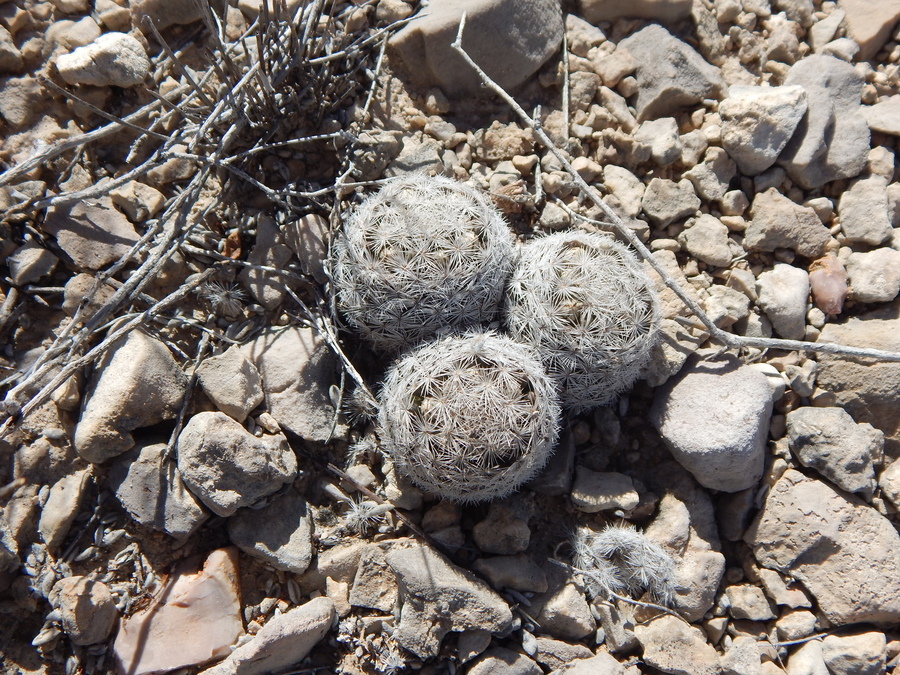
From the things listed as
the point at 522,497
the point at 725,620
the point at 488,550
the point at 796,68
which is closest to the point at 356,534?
the point at 488,550

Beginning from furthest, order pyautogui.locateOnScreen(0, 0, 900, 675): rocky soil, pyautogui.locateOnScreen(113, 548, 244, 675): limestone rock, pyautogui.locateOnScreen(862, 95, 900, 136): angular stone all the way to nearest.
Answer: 1. pyautogui.locateOnScreen(862, 95, 900, 136): angular stone
2. pyautogui.locateOnScreen(0, 0, 900, 675): rocky soil
3. pyautogui.locateOnScreen(113, 548, 244, 675): limestone rock

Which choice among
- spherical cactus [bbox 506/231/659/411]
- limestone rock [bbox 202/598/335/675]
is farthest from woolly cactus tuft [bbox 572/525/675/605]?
limestone rock [bbox 202/598/335/675]

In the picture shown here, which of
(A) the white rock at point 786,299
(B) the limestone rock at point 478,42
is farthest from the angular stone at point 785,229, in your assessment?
(B) the limestone rock at point 478,42

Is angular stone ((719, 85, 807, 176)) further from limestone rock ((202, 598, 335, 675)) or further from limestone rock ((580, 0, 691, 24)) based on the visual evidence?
limestone rock ((202, 598, 335, 675))

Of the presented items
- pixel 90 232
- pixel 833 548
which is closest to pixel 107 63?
pixel 90 232

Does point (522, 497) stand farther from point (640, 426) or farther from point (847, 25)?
point (847, 25)

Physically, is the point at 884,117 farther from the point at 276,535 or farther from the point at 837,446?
the point at 276,535

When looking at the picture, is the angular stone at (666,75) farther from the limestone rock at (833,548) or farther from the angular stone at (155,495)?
the angular stone at (155,495)
